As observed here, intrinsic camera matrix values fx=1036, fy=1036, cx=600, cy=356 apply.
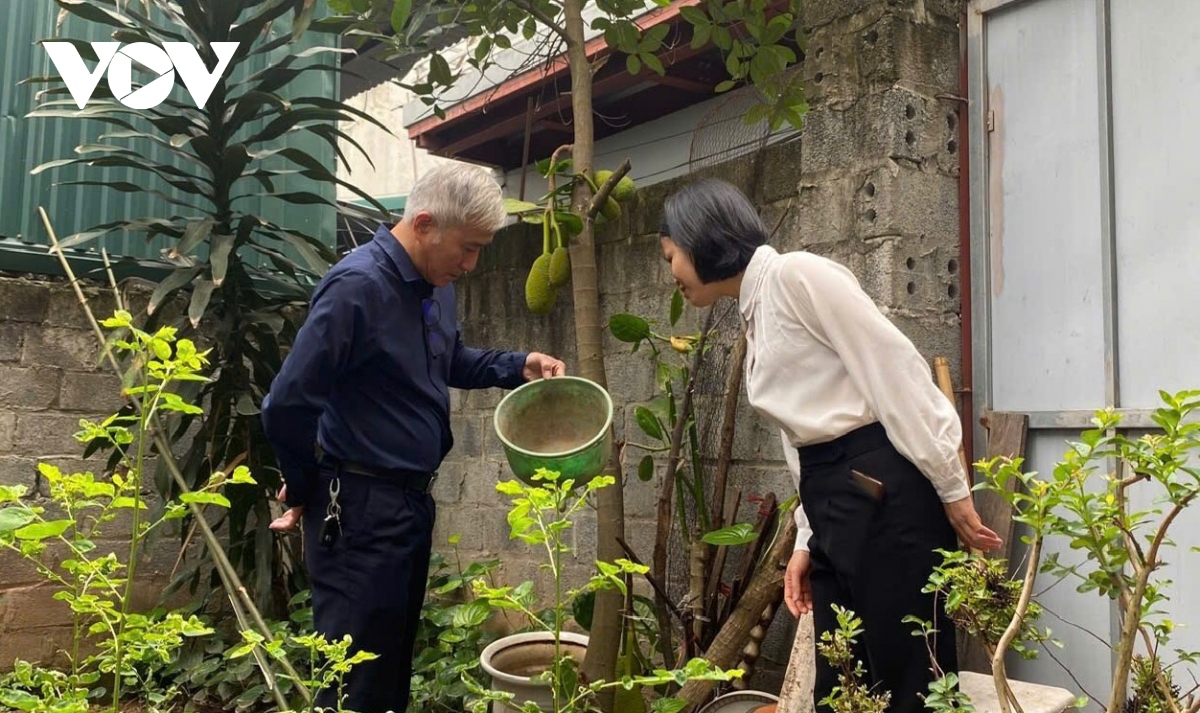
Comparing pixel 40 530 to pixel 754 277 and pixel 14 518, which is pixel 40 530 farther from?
pixel 754 277

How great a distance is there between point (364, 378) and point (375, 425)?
0.11 meters

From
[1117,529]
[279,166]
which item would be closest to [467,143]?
[279,166]

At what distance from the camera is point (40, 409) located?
4.01 meters

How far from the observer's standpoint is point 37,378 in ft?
13.2

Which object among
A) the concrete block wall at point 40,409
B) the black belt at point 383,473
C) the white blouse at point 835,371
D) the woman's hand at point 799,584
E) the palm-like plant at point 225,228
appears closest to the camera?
the white blouse at point 835,371

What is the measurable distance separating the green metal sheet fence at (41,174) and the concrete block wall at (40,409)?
0.19m

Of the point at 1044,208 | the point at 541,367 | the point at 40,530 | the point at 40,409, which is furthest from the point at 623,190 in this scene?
the point at 40,409

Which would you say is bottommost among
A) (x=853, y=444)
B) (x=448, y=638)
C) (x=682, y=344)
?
(x=448, y=638)

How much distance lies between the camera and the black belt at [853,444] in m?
1.87

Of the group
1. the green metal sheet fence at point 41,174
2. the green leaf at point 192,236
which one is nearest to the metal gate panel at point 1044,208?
the green leaf at point 192,236

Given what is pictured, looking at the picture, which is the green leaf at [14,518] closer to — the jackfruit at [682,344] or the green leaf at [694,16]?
the jackfruit at [682,344]

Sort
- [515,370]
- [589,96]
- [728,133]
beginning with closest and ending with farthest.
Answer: [515,370], [589,96], [728,133]

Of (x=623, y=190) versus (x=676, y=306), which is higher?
(x=623, y=190)

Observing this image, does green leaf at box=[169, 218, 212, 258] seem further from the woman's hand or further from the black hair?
the woman's hand
